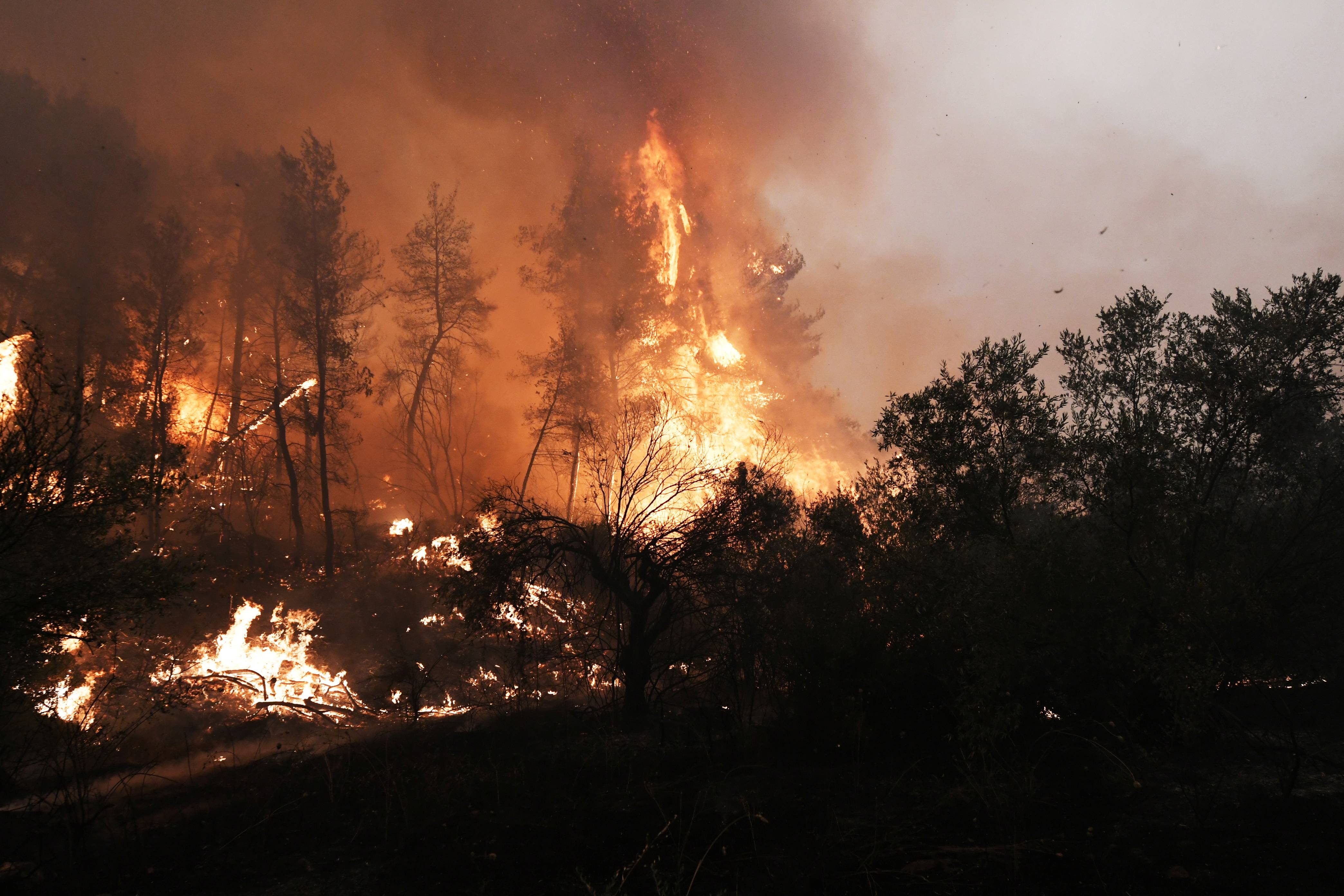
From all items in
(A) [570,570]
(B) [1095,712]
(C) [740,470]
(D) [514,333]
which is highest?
(D) [514,333]

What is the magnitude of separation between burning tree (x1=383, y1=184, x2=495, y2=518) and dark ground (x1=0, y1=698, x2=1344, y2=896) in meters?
20.5

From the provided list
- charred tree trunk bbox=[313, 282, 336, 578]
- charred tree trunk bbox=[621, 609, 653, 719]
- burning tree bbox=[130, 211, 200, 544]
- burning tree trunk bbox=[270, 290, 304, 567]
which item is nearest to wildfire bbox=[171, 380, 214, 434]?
burning tree bbox=[130, 211, 200, 544]

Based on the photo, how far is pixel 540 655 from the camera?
18.8 m

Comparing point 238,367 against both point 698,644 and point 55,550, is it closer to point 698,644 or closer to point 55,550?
point 55,550

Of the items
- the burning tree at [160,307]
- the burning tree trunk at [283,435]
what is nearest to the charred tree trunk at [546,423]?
the burning tree trunk at [283,435]

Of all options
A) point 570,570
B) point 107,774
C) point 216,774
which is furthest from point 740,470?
point 107,774

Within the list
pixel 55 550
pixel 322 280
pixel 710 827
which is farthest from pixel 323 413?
pixel 710 827

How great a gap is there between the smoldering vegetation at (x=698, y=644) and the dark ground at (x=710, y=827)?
0.29 feet

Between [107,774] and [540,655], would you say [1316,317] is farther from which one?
[107,774]

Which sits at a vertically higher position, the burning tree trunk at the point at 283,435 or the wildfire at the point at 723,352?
the wildfire at the point at 723,352

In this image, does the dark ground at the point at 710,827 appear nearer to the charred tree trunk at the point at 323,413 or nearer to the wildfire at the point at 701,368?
the charred tree trunk at the point at 323,413

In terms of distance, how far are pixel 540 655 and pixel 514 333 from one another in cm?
2899

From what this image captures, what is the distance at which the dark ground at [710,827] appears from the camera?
9.23 metres

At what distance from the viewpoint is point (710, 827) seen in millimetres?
11367
